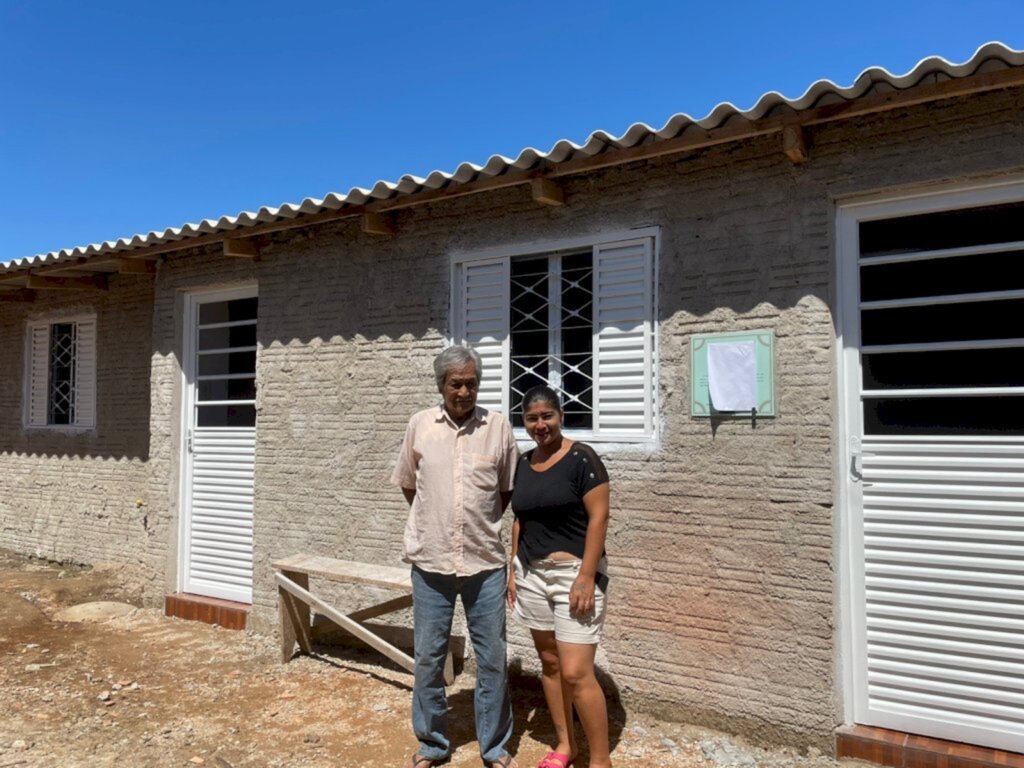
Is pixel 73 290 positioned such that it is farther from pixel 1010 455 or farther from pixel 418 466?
pixel 1010 455

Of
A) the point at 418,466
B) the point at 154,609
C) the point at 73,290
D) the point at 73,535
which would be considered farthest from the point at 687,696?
the point at 73,290

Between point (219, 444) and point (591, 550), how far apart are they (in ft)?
14.3

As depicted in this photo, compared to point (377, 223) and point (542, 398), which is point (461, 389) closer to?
point (542, 398)

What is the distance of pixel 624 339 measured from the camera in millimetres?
4566

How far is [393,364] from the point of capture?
17.8ft

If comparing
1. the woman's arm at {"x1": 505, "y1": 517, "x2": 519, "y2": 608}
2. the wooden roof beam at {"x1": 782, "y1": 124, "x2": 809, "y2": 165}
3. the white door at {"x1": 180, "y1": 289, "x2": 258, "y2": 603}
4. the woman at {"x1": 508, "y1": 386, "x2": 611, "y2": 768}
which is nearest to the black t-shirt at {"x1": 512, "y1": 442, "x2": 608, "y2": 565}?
the woman at {"x1": 508, "y1": 386, "x2": 611, "y2": 768}

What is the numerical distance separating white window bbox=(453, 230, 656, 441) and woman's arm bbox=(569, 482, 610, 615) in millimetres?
1141

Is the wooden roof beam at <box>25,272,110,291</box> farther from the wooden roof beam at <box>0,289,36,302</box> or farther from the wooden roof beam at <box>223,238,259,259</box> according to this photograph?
the wooden roof beam at <box>223,238,259,259</box>

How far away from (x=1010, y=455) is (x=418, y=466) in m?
2.79

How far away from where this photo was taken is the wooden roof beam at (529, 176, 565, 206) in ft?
14.9

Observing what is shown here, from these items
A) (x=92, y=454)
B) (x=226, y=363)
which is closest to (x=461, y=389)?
(x=226, y=363)

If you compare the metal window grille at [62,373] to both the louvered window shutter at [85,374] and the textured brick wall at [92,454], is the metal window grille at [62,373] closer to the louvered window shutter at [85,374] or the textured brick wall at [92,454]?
the louvered window shutter at [85,374]

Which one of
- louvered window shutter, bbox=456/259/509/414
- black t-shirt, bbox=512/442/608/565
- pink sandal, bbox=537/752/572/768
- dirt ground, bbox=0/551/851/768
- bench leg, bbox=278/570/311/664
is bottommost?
dirt ground, bbox=0/551/851/768

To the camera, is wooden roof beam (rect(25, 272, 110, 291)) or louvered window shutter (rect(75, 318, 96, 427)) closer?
wooden roof beam (rect(25, 272, 110, 291))
